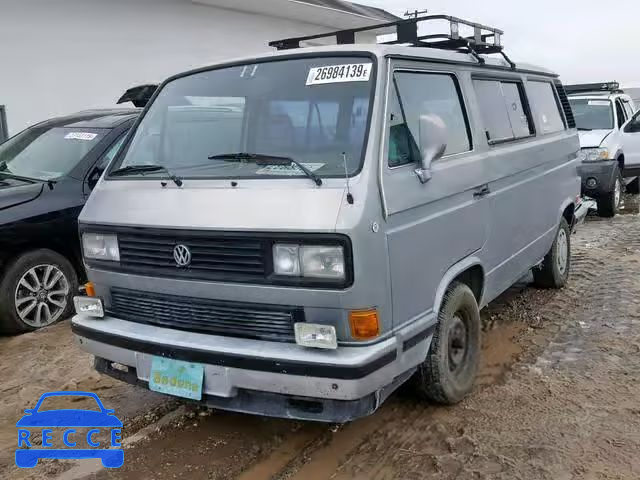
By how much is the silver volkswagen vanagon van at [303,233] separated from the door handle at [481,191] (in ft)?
0.04

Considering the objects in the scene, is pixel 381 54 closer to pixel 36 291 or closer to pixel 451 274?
pixel 451 274

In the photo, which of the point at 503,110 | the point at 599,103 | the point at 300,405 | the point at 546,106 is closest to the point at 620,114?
the point at 599,103

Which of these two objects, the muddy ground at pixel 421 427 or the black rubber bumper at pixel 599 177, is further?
the black rubber bumper at pixel 599 177

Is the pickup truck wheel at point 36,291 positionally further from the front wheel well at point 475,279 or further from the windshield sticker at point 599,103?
the windshield sticker at point 599,103

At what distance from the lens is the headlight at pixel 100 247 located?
348cm

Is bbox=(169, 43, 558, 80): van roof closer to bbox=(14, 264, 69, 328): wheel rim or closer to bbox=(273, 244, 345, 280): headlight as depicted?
bbox=(273, 244, 345, 280): headlight

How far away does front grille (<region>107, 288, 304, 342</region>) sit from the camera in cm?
301

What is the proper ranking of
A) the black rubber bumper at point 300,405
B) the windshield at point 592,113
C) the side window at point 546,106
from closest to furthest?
the black rubber bumper at point 300,405 < the side window at point 546,106 < the windshield at point 592,113

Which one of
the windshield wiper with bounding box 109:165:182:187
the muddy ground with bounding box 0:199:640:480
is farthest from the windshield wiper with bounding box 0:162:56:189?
the windshield wiper with bounding box 109:165:182:187

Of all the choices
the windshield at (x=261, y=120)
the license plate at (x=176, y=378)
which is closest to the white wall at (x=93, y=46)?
the windshield at (x=261, y=120)

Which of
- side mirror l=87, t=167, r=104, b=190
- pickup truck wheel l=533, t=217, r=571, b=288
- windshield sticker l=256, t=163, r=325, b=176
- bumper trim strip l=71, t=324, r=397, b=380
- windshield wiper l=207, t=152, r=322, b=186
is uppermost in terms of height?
windshield wiper l=207, t=152, r=322, b=186

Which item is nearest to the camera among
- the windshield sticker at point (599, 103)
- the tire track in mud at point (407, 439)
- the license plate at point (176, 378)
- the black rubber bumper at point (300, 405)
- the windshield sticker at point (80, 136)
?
the black rubber bumper at point (300, 405)

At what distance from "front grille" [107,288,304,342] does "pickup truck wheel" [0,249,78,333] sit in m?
2.00

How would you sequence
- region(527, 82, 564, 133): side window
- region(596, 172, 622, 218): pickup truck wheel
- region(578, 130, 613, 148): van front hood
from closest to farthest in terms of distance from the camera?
region(527, 82, 564, 133): side window → region(596, 172, 622, 218): pickup truck wheel → region(578, 130, 613, 148): van front hood
